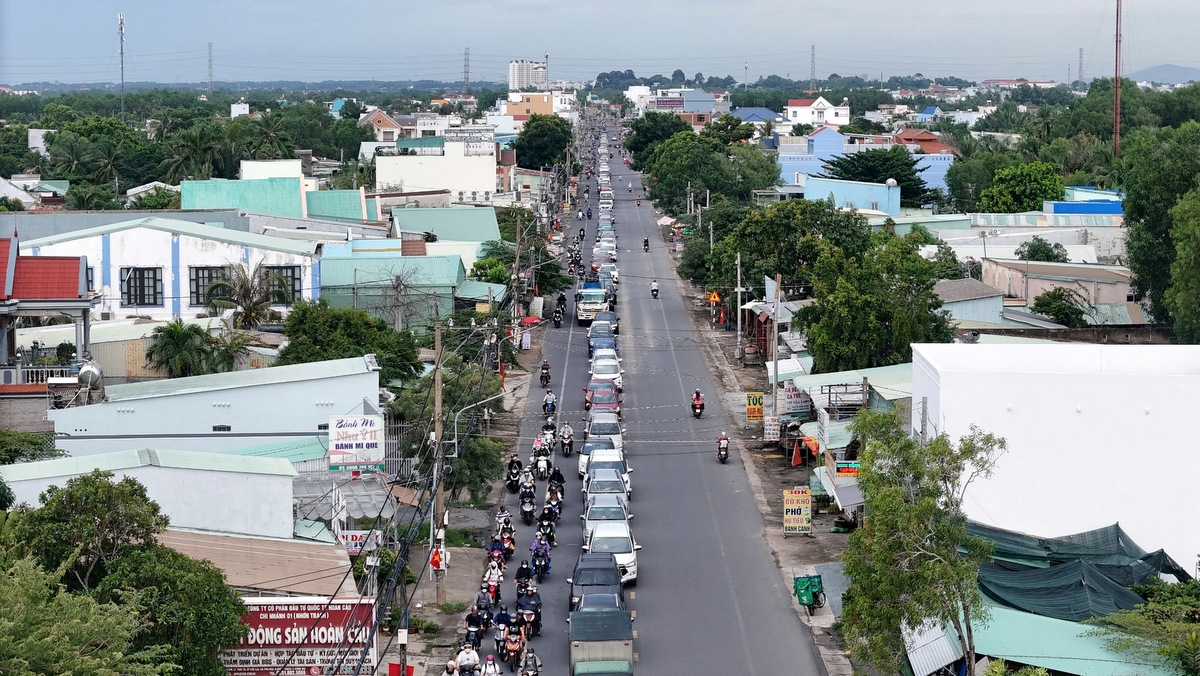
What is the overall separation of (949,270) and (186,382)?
32.0 m

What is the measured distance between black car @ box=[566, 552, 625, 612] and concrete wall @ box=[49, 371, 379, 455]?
812 centimetres

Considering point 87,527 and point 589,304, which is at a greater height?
point 87,527

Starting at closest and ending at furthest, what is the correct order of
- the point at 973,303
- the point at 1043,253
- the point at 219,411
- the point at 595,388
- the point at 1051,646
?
the point at 1051,646 → the point at 219,411 → the point at 595,388 → the point at 973,303 → the point at 1043,253

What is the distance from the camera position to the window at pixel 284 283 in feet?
168

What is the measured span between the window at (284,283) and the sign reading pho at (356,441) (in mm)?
22156

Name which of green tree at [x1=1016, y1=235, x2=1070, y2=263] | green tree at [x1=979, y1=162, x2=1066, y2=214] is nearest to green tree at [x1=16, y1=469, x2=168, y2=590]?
green tree at [x1=1016, y1=235, x2=1070, y2=263]

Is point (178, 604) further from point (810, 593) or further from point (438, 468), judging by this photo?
point (810, 593)

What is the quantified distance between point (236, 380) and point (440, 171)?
65.4 meters

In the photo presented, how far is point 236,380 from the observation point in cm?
3466

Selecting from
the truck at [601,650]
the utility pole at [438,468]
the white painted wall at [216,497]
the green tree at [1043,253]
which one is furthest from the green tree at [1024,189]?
the truck at [601,650]

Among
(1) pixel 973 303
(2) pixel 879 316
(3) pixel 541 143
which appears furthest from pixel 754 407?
(3) pixel 541 143

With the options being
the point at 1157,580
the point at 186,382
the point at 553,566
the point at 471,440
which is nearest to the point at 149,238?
the point at 186,382

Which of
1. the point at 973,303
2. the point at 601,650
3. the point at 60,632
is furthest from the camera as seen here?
the point at 973,303

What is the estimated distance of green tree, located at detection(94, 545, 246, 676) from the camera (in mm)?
21016
